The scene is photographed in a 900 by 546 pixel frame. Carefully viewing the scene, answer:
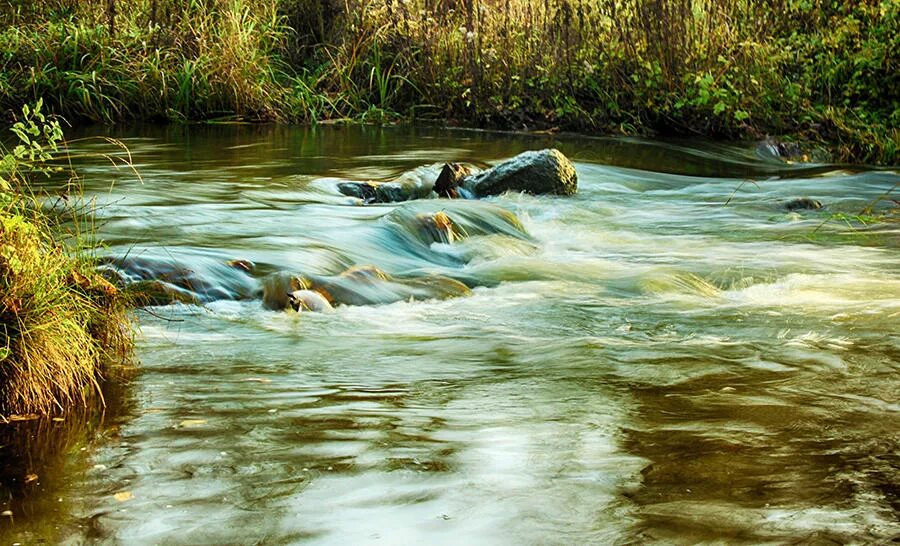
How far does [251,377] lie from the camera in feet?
14.5

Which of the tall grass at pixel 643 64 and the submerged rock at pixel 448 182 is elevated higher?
the tall grass at pixel 643 64

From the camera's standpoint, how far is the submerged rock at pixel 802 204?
9414 millimetres

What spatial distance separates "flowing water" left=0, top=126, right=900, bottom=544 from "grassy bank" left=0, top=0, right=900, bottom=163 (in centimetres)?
334

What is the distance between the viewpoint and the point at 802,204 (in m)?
9.45

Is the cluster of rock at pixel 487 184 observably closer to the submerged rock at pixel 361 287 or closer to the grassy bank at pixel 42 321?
the submerged rock at pixel 361 287

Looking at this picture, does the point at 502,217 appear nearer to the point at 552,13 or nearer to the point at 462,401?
the point at 462,401

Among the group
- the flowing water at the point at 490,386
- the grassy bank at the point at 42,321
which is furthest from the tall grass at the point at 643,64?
the grassy bank at the point at 42,321

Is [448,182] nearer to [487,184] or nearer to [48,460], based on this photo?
[487,184]

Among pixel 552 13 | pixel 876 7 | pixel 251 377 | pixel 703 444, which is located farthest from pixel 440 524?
pixel 552 13

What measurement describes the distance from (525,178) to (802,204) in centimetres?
234

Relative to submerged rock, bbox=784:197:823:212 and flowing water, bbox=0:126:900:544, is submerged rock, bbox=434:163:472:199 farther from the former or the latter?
submerged rock, bbox=784:197:823:212

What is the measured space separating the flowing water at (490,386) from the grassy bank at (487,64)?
334 centimetres

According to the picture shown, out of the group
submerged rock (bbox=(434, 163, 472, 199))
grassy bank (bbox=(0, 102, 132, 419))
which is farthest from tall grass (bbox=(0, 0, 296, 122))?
grassy bank (bbox=(0, 102, 132, 419))

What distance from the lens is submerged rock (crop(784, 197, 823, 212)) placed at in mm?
9414
